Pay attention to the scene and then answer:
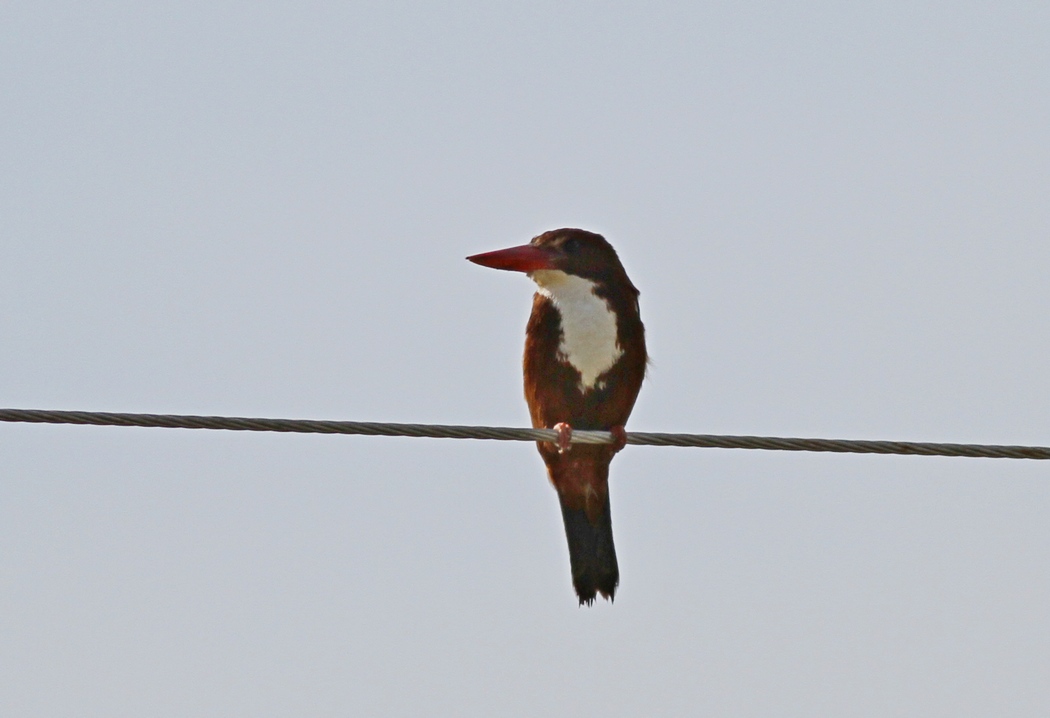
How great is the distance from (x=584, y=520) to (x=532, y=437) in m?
1.84

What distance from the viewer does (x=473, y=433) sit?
4230 millimetres

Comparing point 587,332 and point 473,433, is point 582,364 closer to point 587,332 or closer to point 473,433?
point 587,332

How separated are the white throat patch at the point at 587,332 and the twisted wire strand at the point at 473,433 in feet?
4.86

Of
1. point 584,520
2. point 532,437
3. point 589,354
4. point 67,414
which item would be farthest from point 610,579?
point 67,414

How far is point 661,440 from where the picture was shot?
4.39 metres

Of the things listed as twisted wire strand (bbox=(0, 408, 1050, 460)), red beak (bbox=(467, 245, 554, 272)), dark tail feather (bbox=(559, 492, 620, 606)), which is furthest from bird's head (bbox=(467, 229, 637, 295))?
twisted wire strand (bbox=(0, 408, 1050, 460))

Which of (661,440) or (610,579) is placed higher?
(661,440)

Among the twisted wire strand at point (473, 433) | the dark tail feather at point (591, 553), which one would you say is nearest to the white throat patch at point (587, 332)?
the dark tail feather at point (591, 553)

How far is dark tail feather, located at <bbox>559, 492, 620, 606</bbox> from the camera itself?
6.21 metres

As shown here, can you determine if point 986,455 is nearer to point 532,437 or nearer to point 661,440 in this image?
point 661,440

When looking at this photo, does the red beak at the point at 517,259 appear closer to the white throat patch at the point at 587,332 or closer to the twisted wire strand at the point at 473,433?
the white throat patch at the point at 587,332

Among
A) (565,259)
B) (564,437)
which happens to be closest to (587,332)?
(565,259)

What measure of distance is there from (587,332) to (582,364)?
0.37 ft

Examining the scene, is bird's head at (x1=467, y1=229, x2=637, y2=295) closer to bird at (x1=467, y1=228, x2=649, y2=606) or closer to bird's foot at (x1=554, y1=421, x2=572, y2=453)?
bird at (x1=467, y1=228, x2=649, y2=606)
